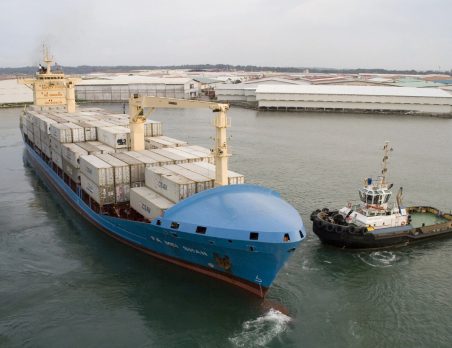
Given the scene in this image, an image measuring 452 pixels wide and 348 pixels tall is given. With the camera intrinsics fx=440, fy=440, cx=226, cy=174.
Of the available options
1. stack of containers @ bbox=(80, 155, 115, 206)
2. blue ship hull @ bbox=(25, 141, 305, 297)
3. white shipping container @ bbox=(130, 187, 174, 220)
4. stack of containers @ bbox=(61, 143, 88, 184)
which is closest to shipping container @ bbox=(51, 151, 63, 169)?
stack of containers @ bbox=(61, 143, 88, 184)

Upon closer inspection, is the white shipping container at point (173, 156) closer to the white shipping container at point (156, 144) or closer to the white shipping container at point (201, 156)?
the white shipping container at point (201, 156)

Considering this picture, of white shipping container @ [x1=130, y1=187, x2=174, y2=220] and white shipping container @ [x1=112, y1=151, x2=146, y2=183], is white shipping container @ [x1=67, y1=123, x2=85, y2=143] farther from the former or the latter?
white shipping container @ [x1=130, y1=187, x2=174, y2=220]

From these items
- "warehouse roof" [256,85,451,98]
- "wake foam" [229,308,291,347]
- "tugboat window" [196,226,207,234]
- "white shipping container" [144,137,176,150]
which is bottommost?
"wake foam" [229,308,291,347]

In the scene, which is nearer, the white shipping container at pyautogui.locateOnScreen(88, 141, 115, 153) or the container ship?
the container ship

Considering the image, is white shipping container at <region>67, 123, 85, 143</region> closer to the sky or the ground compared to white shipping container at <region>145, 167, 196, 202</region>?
closer to the sky

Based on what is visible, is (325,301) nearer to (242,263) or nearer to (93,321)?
(242,263)

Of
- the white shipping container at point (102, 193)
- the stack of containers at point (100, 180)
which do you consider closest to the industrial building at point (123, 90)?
the stack of containers at point (100, 180)

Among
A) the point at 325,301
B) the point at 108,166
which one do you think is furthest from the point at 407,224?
the point at 108,166
